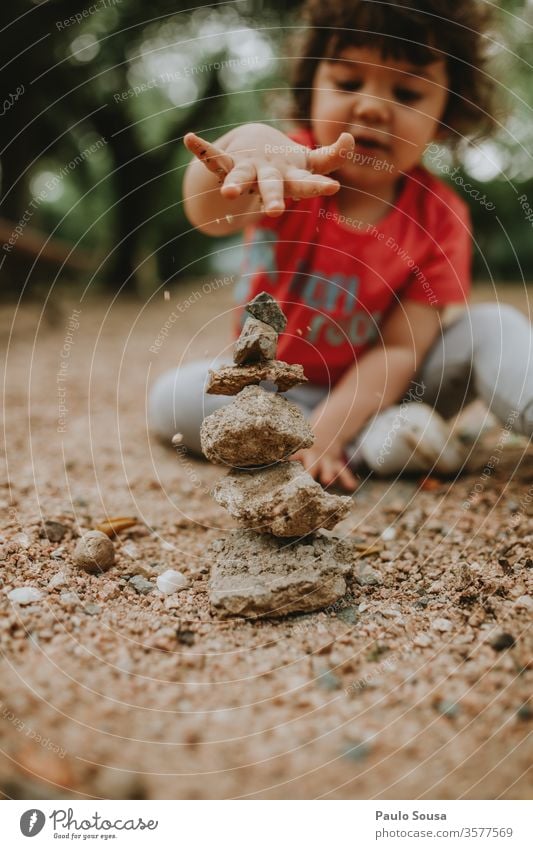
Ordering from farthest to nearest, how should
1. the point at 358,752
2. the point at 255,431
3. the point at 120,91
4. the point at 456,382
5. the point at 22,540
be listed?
1. the point at 120,91
2. the point at 456,382
3. the point at 22,540
4. the point at 255,431
5. the point at 358,752

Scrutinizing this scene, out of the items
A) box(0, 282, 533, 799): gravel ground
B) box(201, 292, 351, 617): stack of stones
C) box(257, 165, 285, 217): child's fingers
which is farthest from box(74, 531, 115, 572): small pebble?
box(257, 165, 285, 217): child's fingers

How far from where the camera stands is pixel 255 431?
3.70 feet

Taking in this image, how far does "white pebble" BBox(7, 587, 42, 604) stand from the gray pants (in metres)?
0.90

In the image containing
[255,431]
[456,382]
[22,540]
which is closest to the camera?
[255,431]

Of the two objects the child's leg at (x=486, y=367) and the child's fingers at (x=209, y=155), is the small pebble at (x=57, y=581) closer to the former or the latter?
the child's fingers at (x=209, y=155)

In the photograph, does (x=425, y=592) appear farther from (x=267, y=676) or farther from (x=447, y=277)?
(x=447, y=277)

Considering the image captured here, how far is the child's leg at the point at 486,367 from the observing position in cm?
189

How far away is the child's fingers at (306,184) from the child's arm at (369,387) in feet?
2.54

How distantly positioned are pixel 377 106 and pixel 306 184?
2.45 feet

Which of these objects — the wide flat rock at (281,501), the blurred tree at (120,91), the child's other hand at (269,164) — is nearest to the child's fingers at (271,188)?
the child's other hand at (269,164)

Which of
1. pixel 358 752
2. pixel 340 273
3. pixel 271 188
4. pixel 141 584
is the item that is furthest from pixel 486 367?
pixel 358 752
